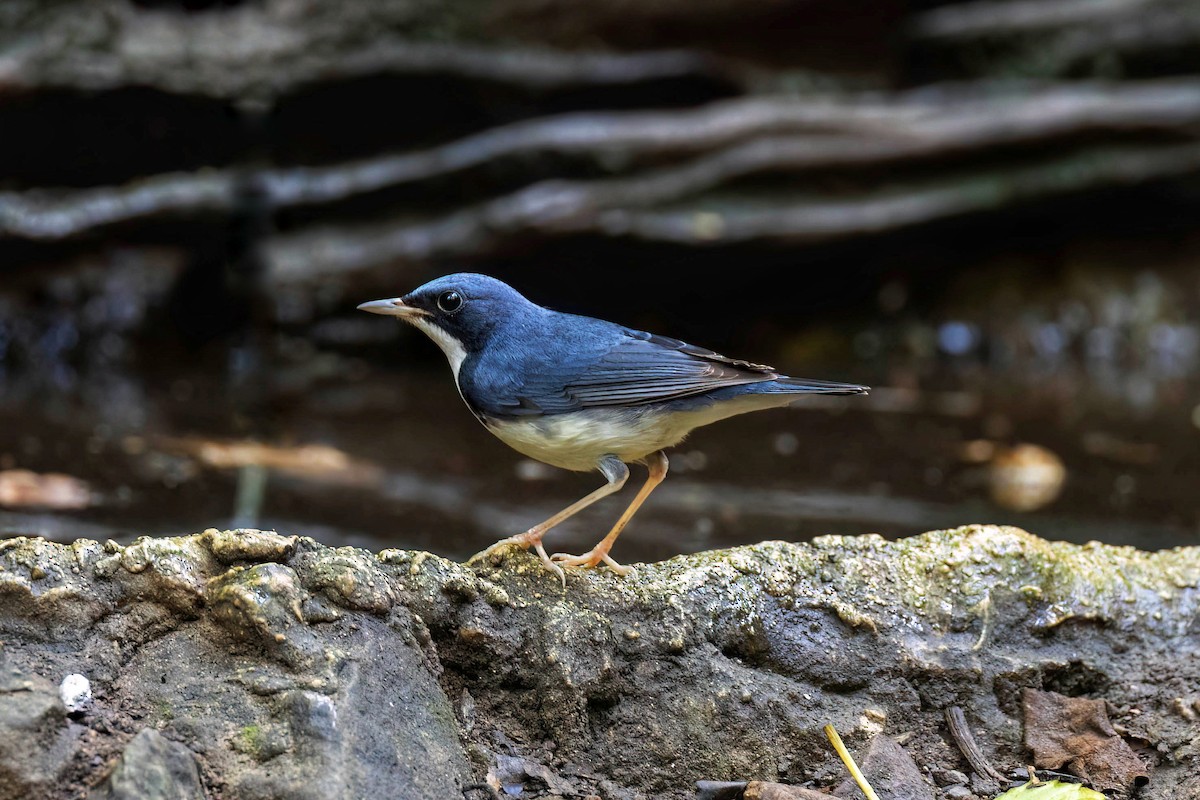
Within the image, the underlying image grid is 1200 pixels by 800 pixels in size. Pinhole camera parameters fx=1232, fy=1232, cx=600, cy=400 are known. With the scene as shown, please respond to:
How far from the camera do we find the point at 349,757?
2.37 metres

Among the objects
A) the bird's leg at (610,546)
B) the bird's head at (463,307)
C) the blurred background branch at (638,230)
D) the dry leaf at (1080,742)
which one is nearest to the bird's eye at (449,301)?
the bird's head at (463,307)

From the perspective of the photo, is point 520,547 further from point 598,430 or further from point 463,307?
point 463,307

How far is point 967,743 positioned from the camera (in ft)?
9.96

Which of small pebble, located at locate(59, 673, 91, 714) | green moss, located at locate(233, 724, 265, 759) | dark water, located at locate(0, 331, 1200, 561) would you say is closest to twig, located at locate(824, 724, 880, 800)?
green moss, located at locate(233, 724, 265, 759)

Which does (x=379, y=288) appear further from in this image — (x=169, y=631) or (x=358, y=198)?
(x=169, y=631)

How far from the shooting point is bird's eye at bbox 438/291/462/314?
11.3ft

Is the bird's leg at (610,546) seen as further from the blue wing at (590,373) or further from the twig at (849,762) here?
the twig at (849,762)

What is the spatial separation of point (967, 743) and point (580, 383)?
1.34 metres

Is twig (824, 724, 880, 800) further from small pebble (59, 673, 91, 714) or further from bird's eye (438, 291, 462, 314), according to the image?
small pebble (59, 673, 91, 714)

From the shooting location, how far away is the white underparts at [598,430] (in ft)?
10.7

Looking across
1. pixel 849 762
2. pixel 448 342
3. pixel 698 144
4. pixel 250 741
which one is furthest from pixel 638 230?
pixel 250 741

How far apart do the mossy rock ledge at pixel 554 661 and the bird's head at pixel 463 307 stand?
0.73m

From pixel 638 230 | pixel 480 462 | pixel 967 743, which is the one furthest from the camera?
pixel 638 230

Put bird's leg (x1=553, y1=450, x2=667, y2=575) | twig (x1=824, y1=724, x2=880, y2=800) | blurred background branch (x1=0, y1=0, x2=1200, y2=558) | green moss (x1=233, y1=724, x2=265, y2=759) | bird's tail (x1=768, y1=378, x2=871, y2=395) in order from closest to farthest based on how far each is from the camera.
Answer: green moss (x1=233, y1=724, x2=265, y2=759) → twig (x1=824, y1=724, x2=880, y2=800) → bird's tail (x1=768, y1=378, x2=871, y2=395) → bird's leg (x1=553, y1=450, x2=667, y2=575) → blurred background branch (x1=0, y1=0, x2=1200, y2=558)
